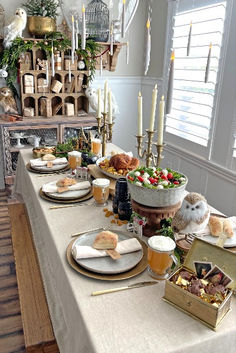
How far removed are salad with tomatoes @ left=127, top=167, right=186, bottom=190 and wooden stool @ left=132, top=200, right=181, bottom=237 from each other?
9 centimetres

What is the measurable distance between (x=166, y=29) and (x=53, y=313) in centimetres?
311

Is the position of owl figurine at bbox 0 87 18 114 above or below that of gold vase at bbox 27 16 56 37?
below

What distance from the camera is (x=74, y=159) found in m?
1.97

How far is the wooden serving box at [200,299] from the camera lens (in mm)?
830

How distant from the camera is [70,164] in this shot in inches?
78.9

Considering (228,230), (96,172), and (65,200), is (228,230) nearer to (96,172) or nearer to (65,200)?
(65,200)

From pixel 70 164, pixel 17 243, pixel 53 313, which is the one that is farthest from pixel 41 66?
pixel 53 313

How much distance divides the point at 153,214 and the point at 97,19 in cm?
275

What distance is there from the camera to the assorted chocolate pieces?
2.79 ft

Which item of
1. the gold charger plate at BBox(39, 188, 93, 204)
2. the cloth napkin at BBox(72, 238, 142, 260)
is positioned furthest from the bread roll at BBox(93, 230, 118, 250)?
the gold charger plate at BBox(39, 188, 93, 204)

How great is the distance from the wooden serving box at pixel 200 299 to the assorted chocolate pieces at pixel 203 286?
0.05ft

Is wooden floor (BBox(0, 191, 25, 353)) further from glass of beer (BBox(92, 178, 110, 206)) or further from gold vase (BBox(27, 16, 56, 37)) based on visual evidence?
gold vase (BBox(27, 16, 56, 37))

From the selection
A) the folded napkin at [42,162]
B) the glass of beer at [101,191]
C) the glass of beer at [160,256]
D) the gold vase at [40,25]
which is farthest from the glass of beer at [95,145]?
the gold vase at [40,25]

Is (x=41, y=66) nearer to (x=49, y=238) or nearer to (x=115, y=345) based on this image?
(x=49, y=238)
